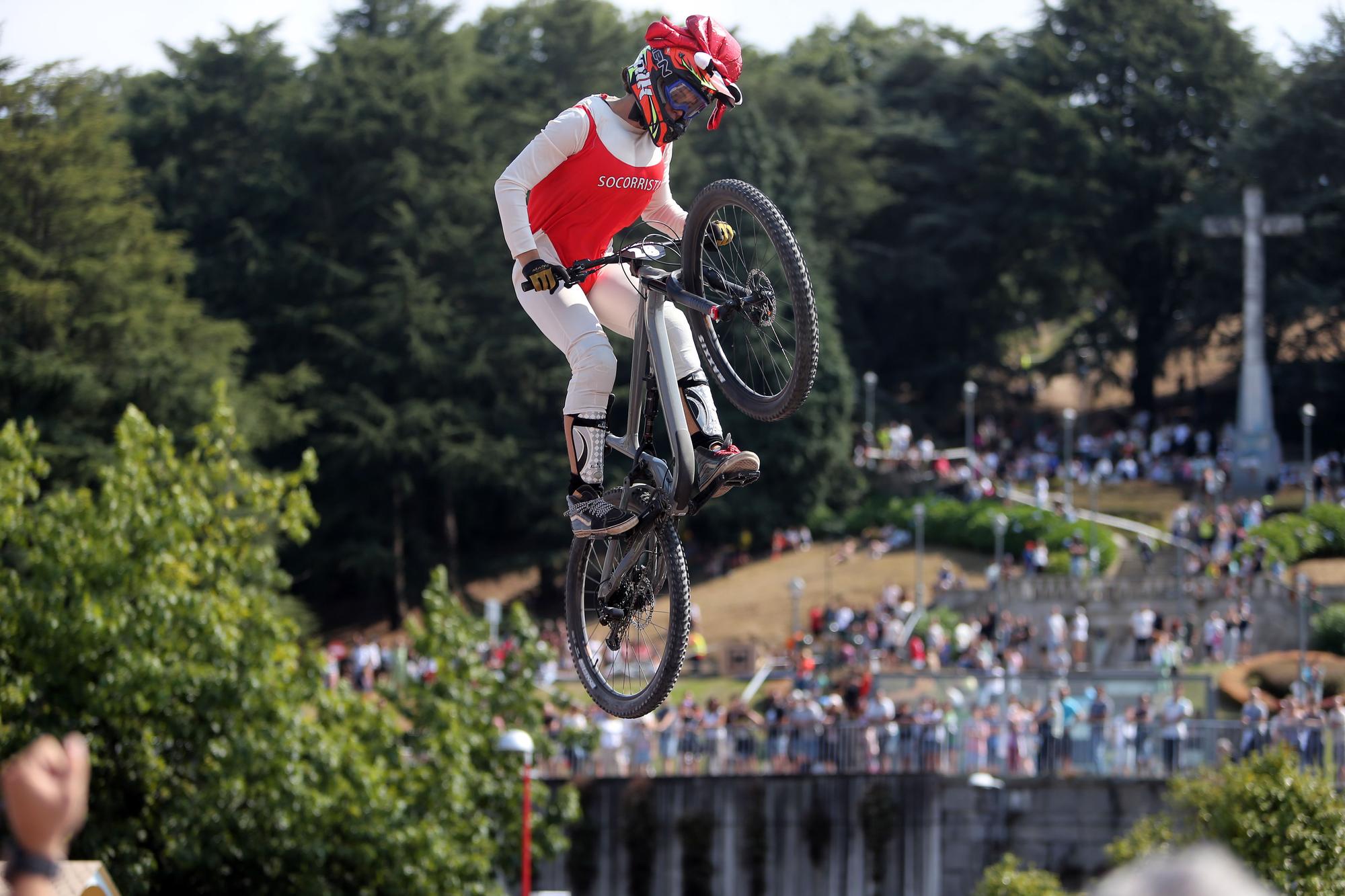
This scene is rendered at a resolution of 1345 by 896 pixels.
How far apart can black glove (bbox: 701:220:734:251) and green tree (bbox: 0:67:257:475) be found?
41621 millimetres

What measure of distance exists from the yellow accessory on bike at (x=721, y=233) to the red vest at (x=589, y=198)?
0.49 metres

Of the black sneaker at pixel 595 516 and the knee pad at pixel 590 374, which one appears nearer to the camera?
the black sneaker at pixel 595 516

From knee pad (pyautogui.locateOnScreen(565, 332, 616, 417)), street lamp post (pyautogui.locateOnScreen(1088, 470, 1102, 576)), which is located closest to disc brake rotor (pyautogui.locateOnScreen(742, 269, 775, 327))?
knee pad (pyautogui.locateOnScreen(565, 332, 616, 417))

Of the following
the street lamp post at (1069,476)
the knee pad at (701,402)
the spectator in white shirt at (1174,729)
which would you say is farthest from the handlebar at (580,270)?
the street lamp post at (1069,476)

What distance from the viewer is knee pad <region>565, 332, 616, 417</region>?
33.6ft

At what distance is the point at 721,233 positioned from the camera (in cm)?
1002

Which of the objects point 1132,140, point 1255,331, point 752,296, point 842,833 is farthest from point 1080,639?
point 1132,140

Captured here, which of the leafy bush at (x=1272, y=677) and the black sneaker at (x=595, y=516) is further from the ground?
the black sneaker at (x=595, y=516)

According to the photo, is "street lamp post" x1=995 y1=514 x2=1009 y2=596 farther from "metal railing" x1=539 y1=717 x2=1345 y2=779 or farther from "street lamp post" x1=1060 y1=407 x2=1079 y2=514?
"metal railing" x1=539 y1=717 x2=1345 y2=779

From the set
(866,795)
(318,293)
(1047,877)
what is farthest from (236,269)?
(1047,877)

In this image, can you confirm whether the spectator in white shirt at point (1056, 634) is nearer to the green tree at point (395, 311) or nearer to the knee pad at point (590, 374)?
the green tree at point (395, 311)

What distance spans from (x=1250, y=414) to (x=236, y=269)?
115ft

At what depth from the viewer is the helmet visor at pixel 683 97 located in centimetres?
988

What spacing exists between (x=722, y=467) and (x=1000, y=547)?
143ft
